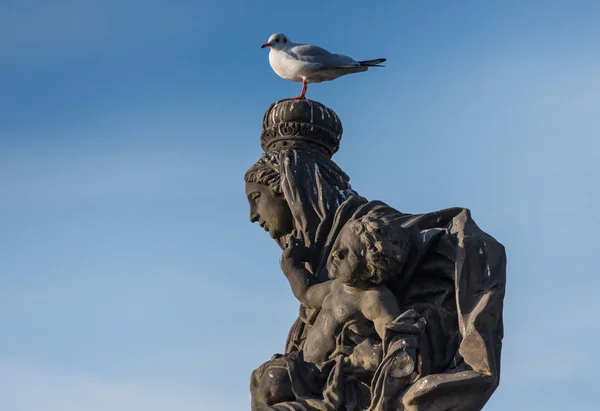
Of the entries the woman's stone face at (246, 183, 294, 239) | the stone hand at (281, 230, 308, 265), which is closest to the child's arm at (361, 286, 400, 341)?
the stone hand at (281, 230, 308, 265)

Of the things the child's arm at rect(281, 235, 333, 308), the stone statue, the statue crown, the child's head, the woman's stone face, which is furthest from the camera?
the statue crown

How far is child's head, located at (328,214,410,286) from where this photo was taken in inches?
405

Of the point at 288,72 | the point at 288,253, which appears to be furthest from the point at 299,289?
the point at 288,72

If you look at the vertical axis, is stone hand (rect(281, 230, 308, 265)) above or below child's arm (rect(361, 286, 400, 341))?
above

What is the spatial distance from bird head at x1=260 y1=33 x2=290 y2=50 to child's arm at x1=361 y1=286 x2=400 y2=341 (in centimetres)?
441

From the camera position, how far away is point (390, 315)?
10.3 meters

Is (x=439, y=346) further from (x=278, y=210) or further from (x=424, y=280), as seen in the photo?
(x=278, y=210)

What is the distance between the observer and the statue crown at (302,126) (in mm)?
11984

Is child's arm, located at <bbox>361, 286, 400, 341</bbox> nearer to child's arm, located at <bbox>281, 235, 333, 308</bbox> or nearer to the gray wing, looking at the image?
child's arm, located at <bbox>281, 235, 333, 308</bbox>

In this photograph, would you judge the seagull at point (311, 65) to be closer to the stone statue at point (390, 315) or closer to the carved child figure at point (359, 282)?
the stone statue at point (390, 315)

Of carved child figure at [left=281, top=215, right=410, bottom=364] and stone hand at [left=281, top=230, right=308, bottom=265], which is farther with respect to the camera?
stone hand at [left=281, top=230, right=308, bottom=265]

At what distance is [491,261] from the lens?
1030 cm

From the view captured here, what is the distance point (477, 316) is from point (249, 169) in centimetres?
281

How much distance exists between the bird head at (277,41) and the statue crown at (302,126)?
226 centimetres
